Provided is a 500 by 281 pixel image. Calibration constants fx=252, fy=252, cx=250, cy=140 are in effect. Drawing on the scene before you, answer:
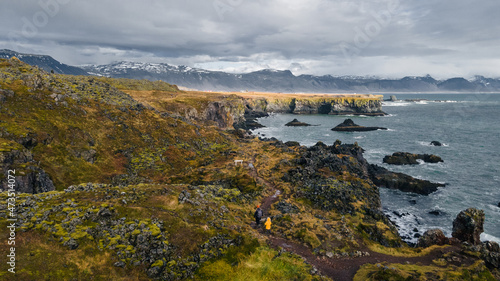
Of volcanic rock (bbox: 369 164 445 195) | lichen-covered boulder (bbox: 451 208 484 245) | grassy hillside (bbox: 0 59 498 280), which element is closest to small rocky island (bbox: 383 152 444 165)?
volcanic rock (bbox: 369 164 445 195)

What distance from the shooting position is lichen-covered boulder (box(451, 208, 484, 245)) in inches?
1168

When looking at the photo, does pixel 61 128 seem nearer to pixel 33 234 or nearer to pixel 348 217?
pixel 33 234

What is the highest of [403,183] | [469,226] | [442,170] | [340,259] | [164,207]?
[164,207]

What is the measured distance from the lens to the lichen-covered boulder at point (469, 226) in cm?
2967

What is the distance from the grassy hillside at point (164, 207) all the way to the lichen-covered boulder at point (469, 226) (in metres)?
6.12

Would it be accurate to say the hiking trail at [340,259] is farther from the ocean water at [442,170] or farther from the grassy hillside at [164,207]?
the ocean water at [442,170]

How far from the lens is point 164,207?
79.5 ft

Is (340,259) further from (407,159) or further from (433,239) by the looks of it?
(407,159)

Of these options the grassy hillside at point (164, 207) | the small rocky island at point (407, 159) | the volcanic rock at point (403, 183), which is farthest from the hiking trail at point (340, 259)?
the small rocky island at point (407, 159)

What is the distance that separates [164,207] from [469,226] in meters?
34.8

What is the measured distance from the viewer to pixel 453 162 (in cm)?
7462

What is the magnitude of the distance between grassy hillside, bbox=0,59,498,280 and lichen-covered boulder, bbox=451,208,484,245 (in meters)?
6.12

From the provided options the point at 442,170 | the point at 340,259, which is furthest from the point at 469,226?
the point at 442,170

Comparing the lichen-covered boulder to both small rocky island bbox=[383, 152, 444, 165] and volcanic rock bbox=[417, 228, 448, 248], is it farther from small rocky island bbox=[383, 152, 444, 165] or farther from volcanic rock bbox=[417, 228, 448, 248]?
small rocky island bbox=[383, 152, 444, 165]
